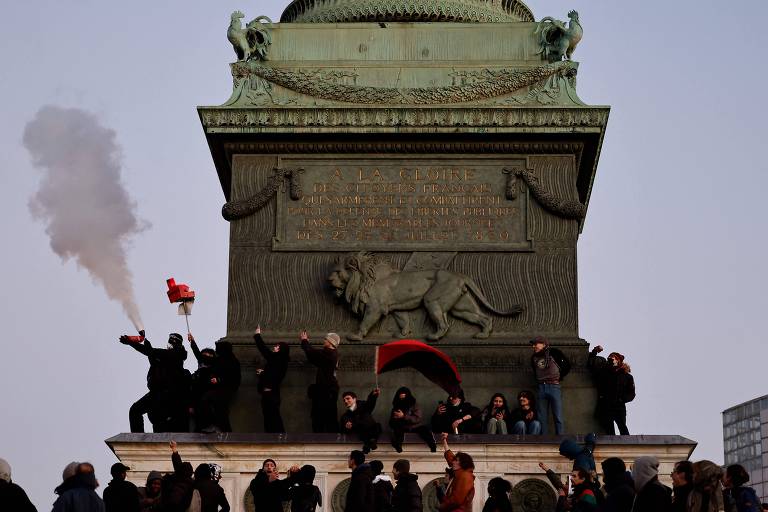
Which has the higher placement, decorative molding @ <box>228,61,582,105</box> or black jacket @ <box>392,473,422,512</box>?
decorative molding @ <box>228,61,582,105</box>

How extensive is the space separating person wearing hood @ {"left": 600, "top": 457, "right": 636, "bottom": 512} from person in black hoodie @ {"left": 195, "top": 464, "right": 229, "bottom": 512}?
5.26m

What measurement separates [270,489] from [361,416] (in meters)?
3.72

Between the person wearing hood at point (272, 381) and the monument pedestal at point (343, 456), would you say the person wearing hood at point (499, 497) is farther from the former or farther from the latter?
the person wearing hood at point (272, 381)

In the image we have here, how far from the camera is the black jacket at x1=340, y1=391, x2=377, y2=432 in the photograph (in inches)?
1078

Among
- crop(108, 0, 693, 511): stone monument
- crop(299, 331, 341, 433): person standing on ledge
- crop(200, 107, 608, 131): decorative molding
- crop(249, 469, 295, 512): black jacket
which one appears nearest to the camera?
crop(249, 469, 295, 512): black jacket

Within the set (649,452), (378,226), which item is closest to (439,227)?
(378,226)

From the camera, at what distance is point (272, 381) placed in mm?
29125

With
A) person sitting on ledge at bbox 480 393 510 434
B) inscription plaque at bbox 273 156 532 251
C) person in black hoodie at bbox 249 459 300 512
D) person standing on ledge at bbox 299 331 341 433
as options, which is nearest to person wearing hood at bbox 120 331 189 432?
person standing on ledge at bbox 299 331 341 433

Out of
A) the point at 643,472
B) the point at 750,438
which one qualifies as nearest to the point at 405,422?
the point at 643,472

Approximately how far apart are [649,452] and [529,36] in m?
8.82

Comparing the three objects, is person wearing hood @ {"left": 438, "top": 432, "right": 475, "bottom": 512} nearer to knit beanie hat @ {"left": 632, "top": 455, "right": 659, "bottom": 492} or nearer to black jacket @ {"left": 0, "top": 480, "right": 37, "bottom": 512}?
knit beanie hat @ {"left": 632, "top": 455, "right": 659, "bottom": 492}

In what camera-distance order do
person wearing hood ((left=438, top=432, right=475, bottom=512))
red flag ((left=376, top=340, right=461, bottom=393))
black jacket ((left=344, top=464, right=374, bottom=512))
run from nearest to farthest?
person wearing hood ((left=438, top=432, right=475, bottom=512)) → black jacket ((left=344, top=464, right=374, bottom=512)) → red flag ((left=376, top=340, right=461, bottom=393))

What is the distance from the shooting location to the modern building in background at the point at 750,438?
271ft

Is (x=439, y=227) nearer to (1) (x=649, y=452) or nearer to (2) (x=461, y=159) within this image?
(2) (x=461, y=159)
